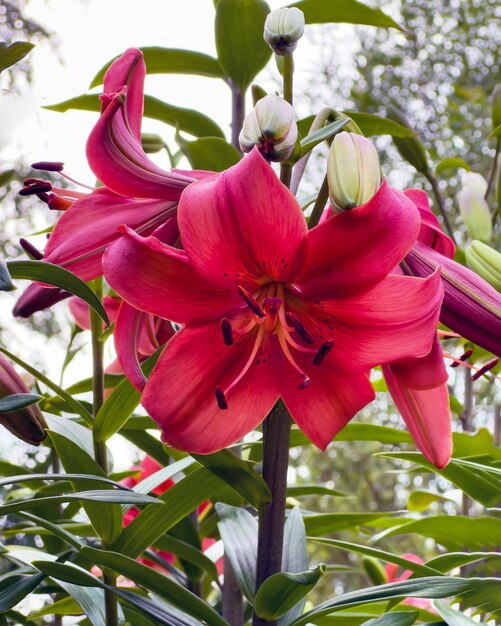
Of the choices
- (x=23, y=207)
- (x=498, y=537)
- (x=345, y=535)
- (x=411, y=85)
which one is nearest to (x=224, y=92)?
(x=498, y=537)

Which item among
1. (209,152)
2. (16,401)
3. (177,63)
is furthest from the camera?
(177,63)

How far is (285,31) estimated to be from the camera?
518mm

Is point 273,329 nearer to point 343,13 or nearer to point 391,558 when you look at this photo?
point 391,558

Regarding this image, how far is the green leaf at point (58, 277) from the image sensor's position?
0.45 meters

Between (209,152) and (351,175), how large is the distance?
257mm

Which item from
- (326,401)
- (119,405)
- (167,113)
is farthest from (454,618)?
(167,113)

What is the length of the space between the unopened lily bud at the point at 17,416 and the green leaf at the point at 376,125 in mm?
358

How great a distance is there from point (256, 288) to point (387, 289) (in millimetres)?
96

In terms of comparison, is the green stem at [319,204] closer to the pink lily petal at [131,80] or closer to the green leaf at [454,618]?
the pink lily petal at [131,80]

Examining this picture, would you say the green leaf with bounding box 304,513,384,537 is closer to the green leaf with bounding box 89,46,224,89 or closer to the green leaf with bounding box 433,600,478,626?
the green leaf with bounding box 433,600,478,626

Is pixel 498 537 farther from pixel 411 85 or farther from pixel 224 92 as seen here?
pixel 411 85

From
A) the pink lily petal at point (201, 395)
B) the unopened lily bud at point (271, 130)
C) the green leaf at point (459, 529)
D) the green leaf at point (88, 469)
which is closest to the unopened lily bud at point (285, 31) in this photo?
the unopened lily bud at point (271, 130)

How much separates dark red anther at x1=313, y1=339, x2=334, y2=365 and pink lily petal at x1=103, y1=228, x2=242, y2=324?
0.21 ft

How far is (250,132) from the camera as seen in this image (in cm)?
45
